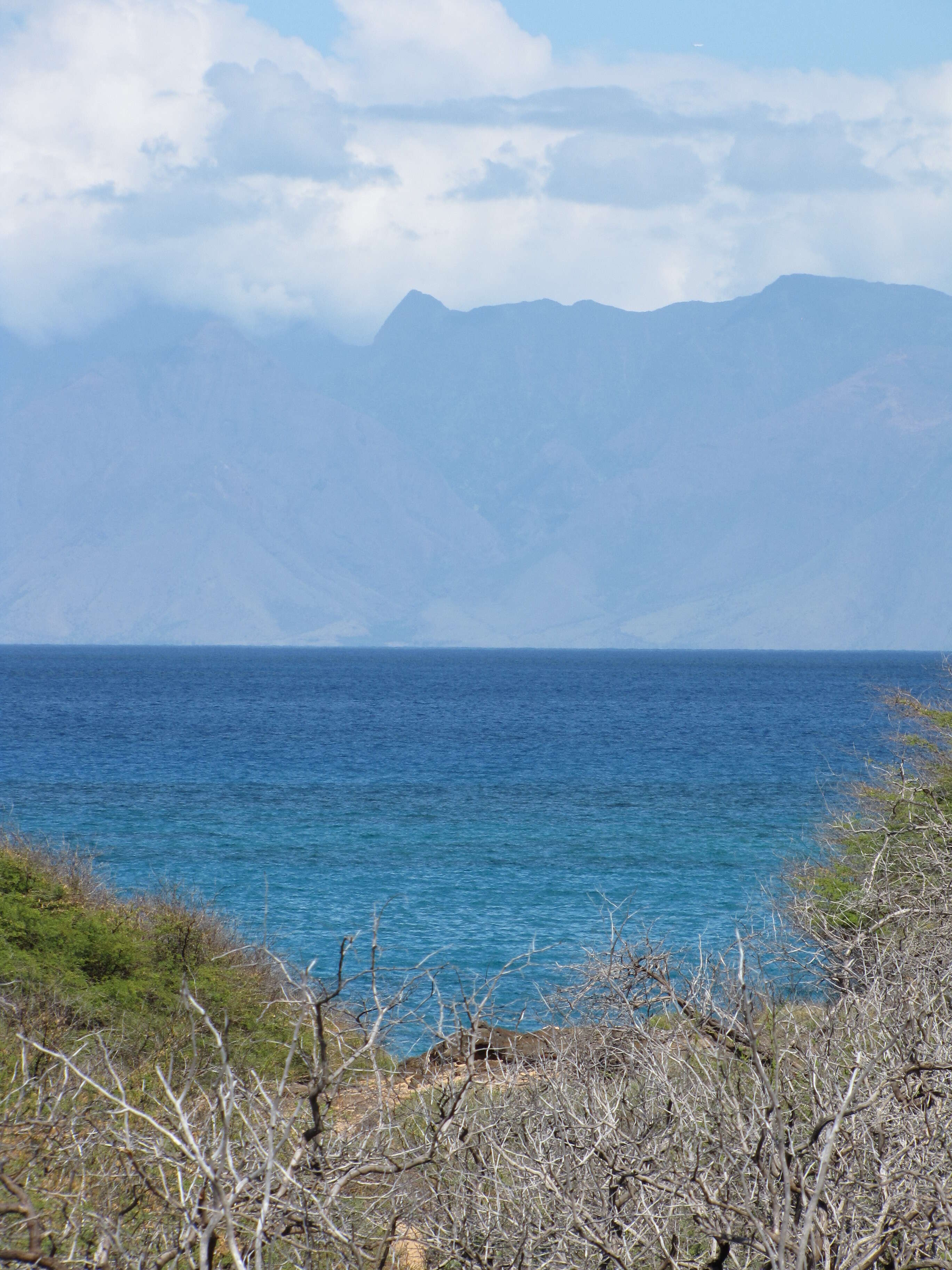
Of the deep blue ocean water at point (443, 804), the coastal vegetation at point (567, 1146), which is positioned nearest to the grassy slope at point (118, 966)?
the coastal vegetation at point (567, 1146)

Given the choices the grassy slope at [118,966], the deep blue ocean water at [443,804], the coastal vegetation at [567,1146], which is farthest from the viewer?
the deep blue ocean water at [443,804]

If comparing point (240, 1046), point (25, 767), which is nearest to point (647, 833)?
point (240, 1046)

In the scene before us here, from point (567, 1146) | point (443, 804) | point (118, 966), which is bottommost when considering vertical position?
point (443, 804)

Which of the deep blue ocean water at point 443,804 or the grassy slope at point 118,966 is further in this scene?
the deep blue ocean water at point 443,804

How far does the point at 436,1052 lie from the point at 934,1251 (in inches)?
396

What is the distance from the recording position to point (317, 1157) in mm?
5301

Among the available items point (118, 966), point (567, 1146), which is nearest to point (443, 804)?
point (118, 966)

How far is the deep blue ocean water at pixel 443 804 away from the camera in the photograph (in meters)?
26.4

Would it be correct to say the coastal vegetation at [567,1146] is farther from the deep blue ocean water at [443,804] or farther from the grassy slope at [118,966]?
the deep blue ocean water at [443,804]

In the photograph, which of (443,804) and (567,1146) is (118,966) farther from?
(443,804)

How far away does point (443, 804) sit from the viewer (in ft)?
141

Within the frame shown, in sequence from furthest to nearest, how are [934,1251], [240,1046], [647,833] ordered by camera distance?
[647,833], [240,1046], [934,1251]

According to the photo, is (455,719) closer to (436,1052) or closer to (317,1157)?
(436,1052)

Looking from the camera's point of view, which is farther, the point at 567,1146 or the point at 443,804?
the point at 443,804
